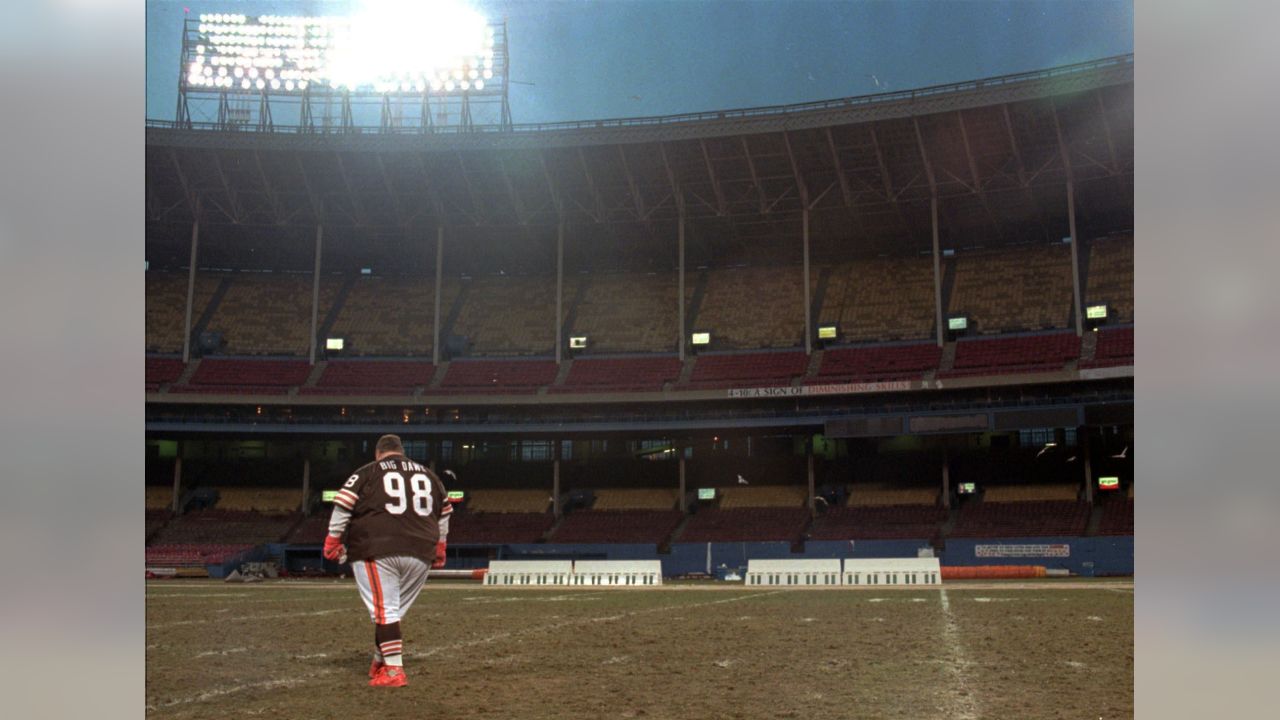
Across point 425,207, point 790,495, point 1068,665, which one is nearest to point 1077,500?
point 790,495

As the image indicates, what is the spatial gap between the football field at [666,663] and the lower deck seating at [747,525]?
16.3 meters

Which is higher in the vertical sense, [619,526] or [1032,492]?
[1032,492]

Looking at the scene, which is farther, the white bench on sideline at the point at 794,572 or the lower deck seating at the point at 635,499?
the lower deck seating at the point at 635,499

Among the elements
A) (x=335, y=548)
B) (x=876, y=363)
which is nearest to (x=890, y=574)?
(x=876, y=363)

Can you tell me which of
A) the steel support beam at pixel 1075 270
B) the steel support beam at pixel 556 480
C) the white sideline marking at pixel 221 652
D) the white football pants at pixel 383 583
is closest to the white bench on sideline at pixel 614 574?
the steel support beam at pixel 556 480

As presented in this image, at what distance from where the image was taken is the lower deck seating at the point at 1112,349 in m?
28.0

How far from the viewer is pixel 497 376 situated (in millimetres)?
33406

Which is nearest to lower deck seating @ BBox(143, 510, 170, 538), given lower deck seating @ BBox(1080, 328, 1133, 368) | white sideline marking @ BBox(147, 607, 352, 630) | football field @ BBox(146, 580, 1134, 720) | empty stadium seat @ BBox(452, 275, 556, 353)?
empty stadium seat @ BBox(452, 275, 556, 353)

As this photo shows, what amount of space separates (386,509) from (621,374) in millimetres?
27073

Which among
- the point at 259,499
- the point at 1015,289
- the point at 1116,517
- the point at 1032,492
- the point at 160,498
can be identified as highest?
the point at 1015,289

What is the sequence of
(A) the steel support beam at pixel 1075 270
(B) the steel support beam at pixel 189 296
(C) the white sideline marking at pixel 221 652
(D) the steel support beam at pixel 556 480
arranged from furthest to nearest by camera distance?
1. (B) the steel support beam at pixel 189 296
2. (D) the steel support beam at pixel 556 480
3. (A) the steel support beam at pixel 1075 270
4. (C) the white sideline marking at pixel 221 652

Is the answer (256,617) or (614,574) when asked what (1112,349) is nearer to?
(614,574)

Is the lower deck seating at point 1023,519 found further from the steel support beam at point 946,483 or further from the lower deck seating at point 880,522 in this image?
the lower deck seating at point 880,522
